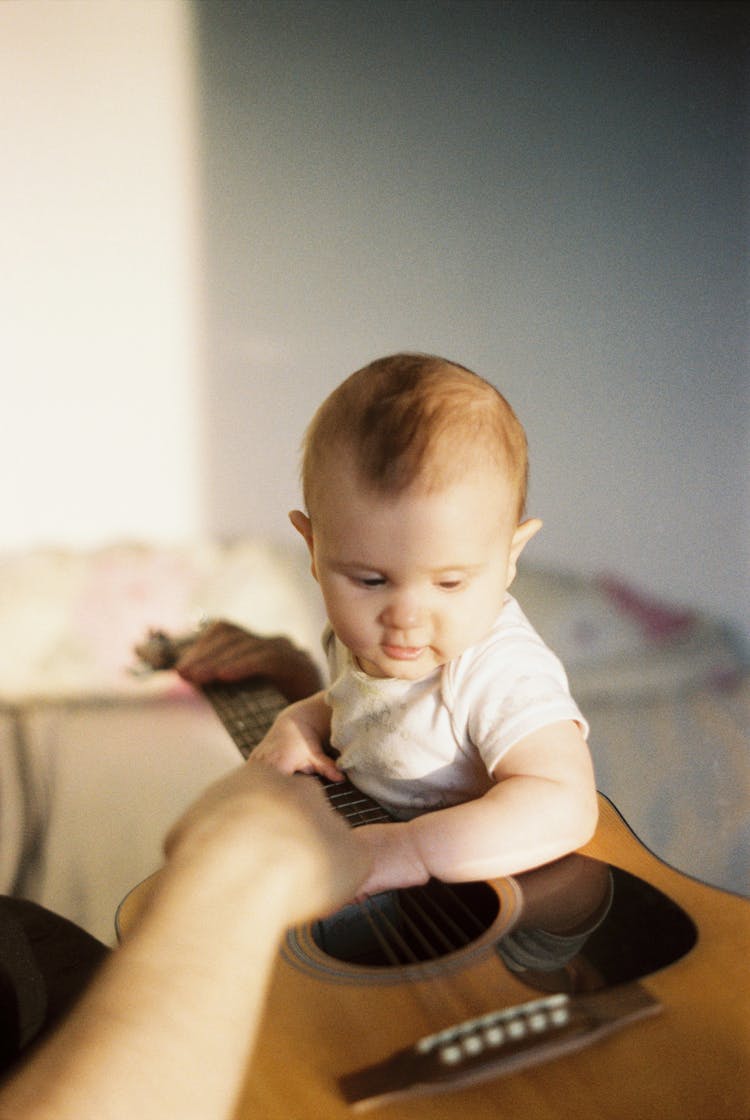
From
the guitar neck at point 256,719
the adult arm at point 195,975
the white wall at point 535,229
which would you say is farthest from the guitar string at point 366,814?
the white wall at point 535,229

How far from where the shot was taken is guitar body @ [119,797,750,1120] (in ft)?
1.36

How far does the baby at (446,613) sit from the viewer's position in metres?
0.58

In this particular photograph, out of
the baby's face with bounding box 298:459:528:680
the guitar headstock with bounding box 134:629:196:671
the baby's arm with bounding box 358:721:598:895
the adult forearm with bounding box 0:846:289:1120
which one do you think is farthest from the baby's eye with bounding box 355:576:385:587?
the guitar headstock with bounding box 134:629:196:671

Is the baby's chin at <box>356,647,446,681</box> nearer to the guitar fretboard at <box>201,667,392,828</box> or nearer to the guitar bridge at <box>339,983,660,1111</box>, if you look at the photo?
the guitar fretboard at <box>201,667,392,828</box>

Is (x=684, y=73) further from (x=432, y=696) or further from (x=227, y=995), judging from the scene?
(x=227, y=995)

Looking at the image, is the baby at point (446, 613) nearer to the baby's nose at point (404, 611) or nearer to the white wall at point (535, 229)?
the baby's nose at point (404, 611)

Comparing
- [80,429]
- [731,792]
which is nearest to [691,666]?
[731,792]

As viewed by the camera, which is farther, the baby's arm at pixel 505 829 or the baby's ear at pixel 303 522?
the baby's ear at pixel 303 522

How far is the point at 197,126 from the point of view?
3.16 feet

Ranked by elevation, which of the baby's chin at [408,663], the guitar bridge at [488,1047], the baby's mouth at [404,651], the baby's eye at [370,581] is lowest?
the guitar bridge at [488,1047]

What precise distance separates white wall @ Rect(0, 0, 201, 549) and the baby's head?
1.69ft

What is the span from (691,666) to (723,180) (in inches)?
20.8

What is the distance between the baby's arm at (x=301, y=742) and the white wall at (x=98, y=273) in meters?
0.42

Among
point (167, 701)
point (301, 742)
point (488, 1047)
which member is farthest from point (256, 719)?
point (488, 1047)
